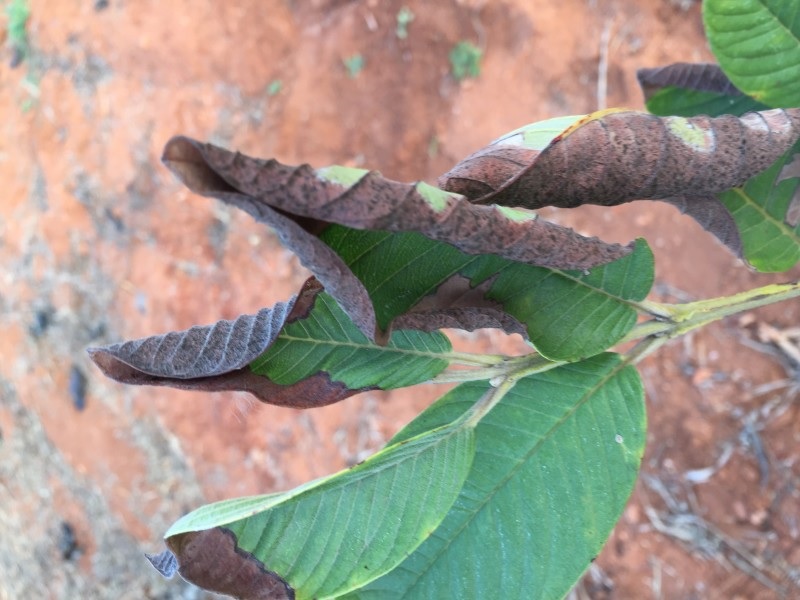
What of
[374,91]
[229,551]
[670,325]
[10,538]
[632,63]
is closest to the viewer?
[229,551]

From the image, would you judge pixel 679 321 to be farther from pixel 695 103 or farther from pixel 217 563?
pixel 217 563

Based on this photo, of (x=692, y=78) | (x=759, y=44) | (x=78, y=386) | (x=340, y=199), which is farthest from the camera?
(x=78, y=386)

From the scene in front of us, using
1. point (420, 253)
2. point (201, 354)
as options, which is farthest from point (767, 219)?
point (201, 354)

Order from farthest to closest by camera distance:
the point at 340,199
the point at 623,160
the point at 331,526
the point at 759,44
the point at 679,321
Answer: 1. the point at 759,44
2. the point at 679,321
3. the point at 331,526
4. the point at 623,160
5. the point at 340,199

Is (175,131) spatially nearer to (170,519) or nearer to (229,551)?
(170,519)

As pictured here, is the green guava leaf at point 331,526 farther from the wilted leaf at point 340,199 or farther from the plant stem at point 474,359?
the wilted leaf at point 340,199

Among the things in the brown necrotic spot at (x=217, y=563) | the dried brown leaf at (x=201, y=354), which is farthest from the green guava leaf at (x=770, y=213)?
the brown necrotic spot at (x=217, y=563)

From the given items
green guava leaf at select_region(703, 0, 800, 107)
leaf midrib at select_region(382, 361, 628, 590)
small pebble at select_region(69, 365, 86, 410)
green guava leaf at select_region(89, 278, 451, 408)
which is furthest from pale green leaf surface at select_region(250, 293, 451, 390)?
small pebble at select_region(69, 365, 86, 410)

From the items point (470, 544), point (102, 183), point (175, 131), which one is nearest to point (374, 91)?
point (175, 131)
